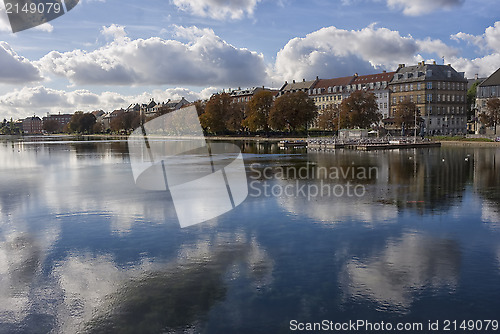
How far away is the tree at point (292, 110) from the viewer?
115m

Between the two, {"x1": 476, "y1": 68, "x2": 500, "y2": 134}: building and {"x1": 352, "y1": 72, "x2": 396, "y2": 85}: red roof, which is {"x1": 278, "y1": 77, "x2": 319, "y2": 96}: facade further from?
{"x1": 476, "y1": 68, "x2": 500, "y2": 134}: building

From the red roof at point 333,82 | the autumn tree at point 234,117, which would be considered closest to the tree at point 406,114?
the red roof at point 333,82

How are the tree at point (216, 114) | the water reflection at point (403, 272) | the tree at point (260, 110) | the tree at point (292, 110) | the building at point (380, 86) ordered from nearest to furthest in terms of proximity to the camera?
the water reflection at point (403, 272), the tree at point (292, 110), the tree at point (260, 110), the building at point (380, 86), the tree at point (216, 114)

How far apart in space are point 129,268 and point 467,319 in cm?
960

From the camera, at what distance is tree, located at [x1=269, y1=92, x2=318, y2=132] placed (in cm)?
11506

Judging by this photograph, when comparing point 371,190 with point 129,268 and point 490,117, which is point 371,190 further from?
point 490,117

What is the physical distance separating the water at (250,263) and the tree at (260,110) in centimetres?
9967

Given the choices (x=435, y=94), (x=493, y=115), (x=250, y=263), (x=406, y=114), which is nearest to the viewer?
(x=250, y=263)

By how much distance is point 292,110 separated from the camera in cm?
11506

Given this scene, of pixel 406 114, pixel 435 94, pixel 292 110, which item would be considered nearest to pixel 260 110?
pixel 292 110

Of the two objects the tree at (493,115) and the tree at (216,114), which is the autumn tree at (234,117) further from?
the tree at (493,115)

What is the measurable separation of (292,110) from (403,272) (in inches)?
4084

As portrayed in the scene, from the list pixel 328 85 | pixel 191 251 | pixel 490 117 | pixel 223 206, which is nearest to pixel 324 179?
pixel 223 206

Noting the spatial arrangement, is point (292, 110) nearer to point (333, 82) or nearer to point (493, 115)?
point (493, 115)
